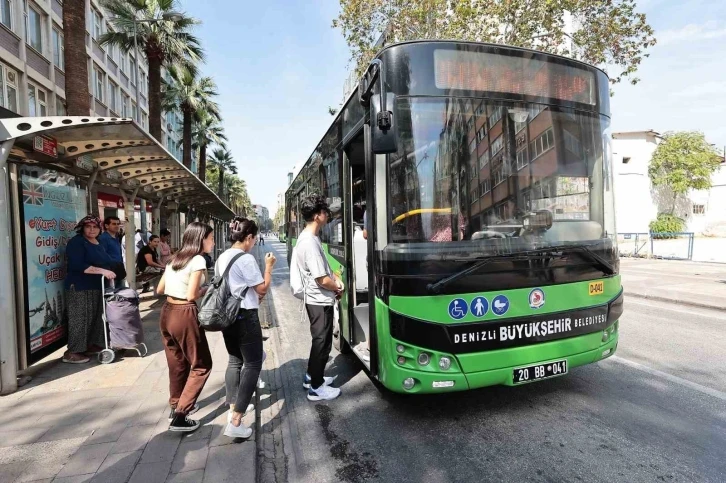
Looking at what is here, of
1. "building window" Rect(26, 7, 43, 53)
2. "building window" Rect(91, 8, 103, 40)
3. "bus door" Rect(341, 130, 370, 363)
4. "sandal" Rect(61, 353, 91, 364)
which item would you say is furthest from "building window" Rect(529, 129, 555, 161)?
"building window" Rect(91, 8, 103, 40)

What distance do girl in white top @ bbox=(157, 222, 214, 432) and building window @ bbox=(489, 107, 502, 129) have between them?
251cm

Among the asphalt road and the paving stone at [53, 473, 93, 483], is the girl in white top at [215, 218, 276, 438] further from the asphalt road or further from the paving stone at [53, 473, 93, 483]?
the paving stone at [53, 473, 93, 483]

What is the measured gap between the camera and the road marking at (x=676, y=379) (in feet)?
13.8

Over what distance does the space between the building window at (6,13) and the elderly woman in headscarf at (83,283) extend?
1780 cm

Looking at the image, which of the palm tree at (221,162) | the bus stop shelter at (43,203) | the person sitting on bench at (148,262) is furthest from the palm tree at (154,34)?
the palm tree at (221,162)

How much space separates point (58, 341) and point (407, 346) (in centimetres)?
475

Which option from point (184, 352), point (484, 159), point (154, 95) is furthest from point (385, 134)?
point (154, 95)

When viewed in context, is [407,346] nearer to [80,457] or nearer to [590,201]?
[590,201]

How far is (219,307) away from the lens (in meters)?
3.13

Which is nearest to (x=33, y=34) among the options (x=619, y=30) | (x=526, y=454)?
(x=619, y=30)

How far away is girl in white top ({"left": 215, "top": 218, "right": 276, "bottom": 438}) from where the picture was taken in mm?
3275

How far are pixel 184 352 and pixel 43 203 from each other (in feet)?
10.7

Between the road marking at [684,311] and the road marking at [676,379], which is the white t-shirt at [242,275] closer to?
the road marking at [676,379]

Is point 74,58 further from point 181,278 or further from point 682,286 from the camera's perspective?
point 682,286
